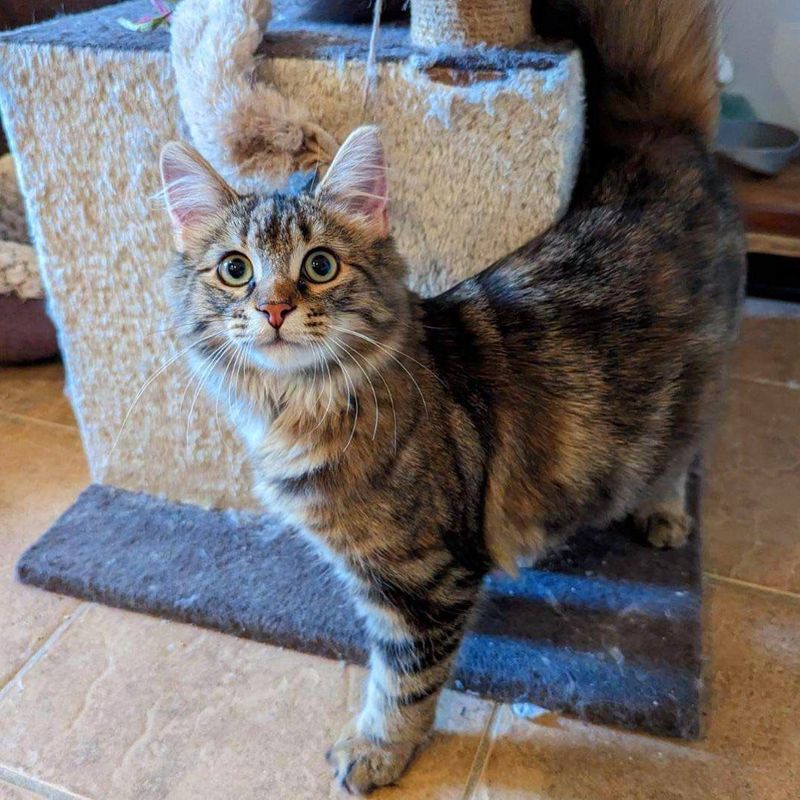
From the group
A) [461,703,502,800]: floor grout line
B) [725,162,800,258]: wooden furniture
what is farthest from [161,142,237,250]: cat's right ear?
[725,162,800,258]: wooden furniture

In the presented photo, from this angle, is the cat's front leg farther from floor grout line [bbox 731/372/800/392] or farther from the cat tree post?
floor grout line [bbox 731/372/800/392]

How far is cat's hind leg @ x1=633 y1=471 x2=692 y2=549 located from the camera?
4.72 ft

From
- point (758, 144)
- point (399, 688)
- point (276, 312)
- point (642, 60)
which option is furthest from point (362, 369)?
point (758, 144)

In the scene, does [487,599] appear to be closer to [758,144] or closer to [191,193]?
[191,193]

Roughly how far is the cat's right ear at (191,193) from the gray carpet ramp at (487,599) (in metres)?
0.64

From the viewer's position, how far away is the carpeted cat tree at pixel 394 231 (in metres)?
1.14

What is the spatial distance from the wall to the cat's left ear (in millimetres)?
1551

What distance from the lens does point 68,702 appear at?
126 cm

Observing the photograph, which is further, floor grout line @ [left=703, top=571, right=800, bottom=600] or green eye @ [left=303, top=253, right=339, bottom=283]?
floor grout line @ [left=703, top=571, right=800, bottom=600]

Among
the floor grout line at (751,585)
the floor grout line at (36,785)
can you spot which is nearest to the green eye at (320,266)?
the floor grout line at (36,785)

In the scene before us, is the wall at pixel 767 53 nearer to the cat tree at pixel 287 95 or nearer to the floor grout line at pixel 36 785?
the cat tree at pixel 287 95

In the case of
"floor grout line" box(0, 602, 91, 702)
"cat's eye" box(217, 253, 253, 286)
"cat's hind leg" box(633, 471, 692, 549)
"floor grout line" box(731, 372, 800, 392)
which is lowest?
"floor grout line" box(0, 602, 91, 702)

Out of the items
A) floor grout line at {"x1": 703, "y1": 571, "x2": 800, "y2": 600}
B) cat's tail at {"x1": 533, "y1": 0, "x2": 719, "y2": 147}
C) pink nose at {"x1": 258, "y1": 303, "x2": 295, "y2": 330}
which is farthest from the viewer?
floor grout line at {"x1": 703, "y1": 571, "x2": 800, "y2": 600}

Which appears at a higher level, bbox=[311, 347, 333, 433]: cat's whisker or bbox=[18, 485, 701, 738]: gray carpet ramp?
bbox=[311, 347, 333, 433]: cat's whisker
